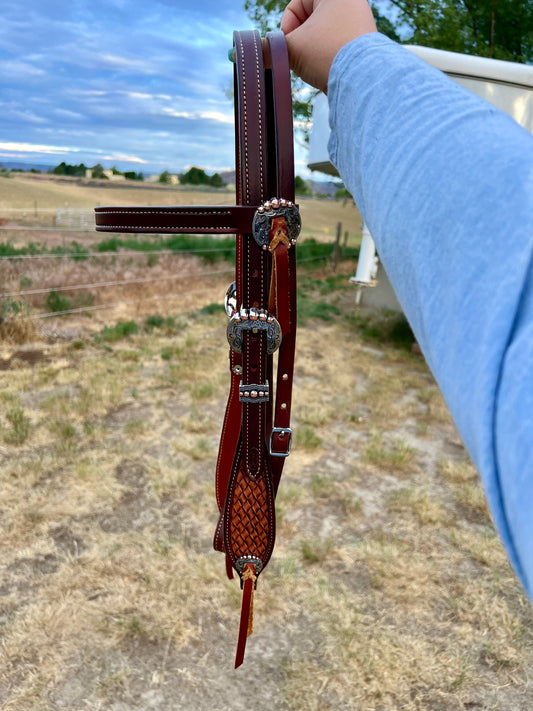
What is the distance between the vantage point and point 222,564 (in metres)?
2.91

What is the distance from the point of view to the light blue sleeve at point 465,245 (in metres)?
0.45

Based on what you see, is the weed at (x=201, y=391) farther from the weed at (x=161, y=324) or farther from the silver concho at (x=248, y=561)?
the silver concho at (x=248, y=561)

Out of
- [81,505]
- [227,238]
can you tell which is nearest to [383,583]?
[81,505]

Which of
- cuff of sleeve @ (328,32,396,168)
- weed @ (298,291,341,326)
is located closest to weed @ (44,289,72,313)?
weed @ (298,291,341,326)

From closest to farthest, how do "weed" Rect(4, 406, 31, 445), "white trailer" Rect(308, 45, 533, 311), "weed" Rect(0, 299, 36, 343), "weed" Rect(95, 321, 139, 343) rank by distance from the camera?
1. "weed" Rect(4, 406, 31, 445)
2. "white trailer" Rect(308, 45, 533, 311)
3. "weed" Rect(0, 299, 36, 343)
4. "weed" Rect(95, 321, 139, 343)

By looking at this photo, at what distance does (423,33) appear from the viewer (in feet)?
36.7

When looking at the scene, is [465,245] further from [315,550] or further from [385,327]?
[385,327]

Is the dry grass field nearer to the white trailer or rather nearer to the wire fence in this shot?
the wire fence

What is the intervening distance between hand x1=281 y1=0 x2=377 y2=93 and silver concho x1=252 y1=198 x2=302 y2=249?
0.22m

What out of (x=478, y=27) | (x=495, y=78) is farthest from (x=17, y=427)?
(x=478, y=27)

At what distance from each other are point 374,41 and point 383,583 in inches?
110

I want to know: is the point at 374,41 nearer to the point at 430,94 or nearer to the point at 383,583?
the point at 430,94

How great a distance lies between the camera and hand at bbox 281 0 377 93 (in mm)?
811

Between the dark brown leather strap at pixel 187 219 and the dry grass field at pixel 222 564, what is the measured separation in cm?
203
